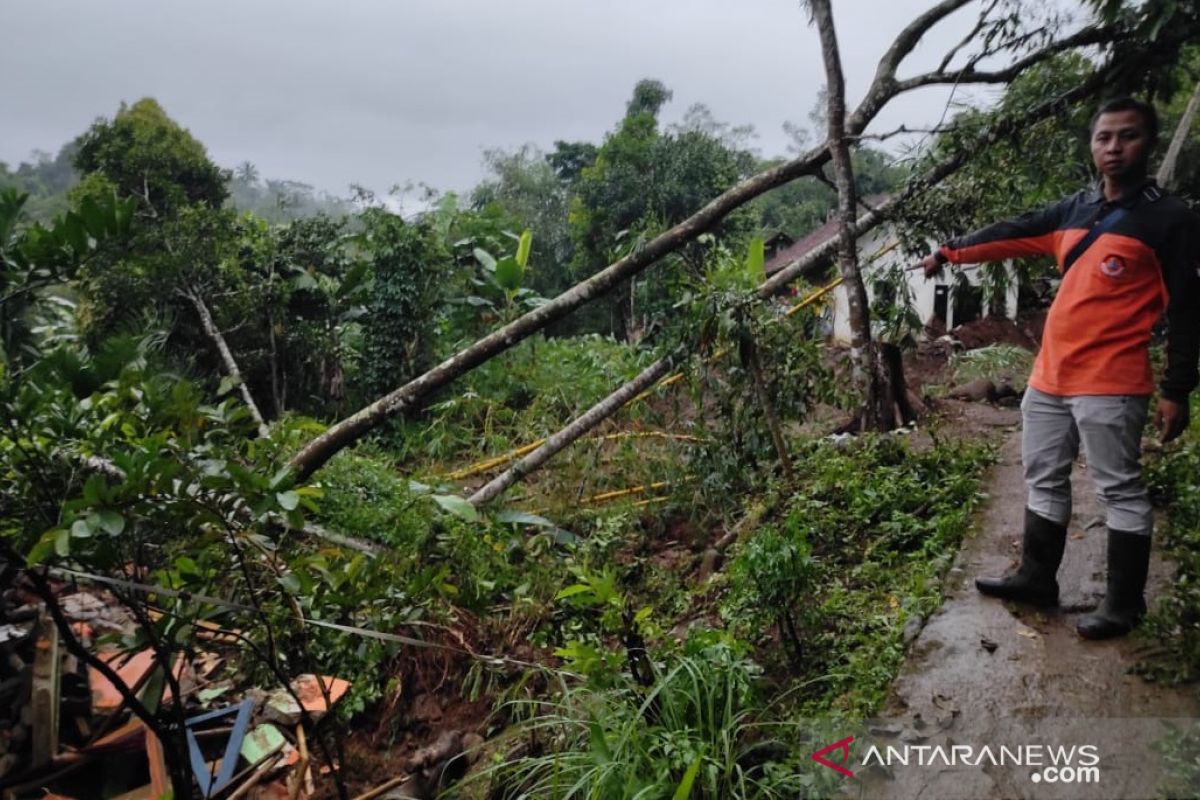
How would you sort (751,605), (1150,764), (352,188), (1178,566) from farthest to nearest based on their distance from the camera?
(352,188) → (751,605) → (1178,566) → (1150,764)

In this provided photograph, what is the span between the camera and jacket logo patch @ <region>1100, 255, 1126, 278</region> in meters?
2.05

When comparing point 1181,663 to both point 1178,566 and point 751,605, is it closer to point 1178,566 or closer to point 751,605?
point 1178,566

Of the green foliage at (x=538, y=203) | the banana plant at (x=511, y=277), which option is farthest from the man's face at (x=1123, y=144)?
the green foliage at (x=538, y=203)

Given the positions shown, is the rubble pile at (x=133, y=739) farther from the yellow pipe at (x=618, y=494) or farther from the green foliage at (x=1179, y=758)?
the yellow pipe at (x=618, y=494)

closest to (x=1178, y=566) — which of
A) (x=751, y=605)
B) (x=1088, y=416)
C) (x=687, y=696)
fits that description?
(x=1088, y=416)

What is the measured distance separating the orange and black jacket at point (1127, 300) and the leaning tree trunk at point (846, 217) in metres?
2.27

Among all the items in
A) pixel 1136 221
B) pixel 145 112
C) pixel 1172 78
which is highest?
pixel 145 112

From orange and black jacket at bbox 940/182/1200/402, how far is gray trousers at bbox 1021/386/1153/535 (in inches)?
1.9

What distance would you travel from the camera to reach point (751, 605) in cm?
312

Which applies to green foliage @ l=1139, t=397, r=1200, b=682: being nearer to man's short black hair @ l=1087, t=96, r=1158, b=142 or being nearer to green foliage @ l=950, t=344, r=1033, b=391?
man's short black hair @ l=1087, t=96, r=1158, b=142

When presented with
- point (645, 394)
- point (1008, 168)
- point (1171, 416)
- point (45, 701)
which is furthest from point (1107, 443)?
point (45, 701)

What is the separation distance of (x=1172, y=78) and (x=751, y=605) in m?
4.30

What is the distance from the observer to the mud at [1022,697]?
1.77 meters

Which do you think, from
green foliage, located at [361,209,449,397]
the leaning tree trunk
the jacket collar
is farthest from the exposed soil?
the jacket collar
